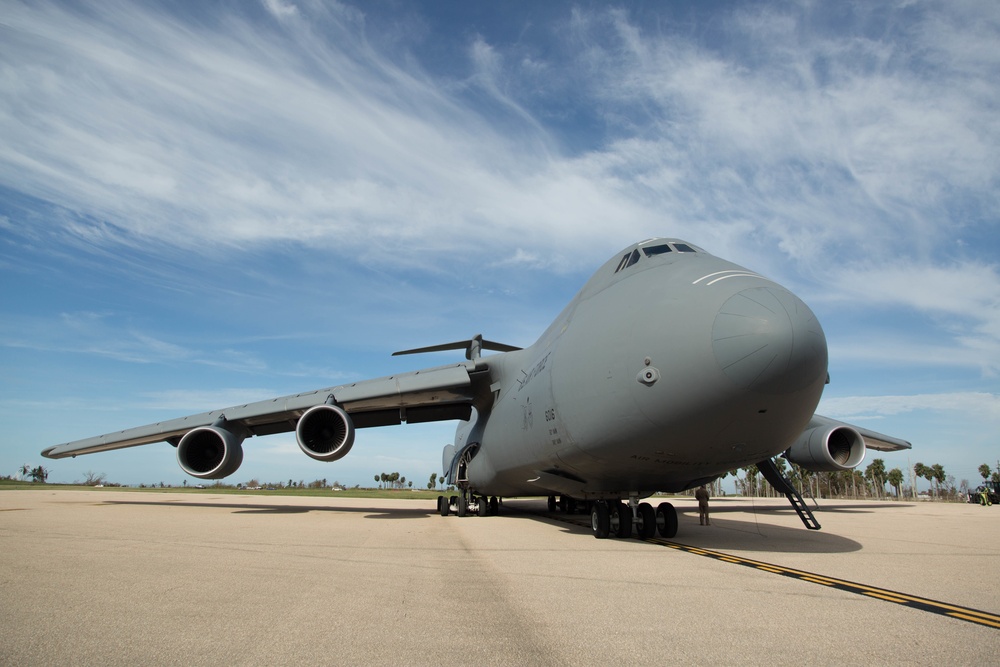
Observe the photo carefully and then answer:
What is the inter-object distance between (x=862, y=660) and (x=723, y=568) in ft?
10.6

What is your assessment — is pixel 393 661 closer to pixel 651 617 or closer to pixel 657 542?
pixel 651 617

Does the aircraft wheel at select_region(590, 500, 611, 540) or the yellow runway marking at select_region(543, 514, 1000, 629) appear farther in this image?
the aircraft wheel at select_region(590, 500, 611, 540)

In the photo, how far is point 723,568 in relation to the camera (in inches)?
235

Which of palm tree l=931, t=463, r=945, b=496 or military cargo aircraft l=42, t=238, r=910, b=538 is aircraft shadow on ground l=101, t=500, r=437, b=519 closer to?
military cargo aircraft l=42, t=238, r=910, b=538

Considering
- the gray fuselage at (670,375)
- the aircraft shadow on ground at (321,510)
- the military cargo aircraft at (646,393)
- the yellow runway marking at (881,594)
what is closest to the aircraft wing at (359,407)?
the military cargo aircraft at (646,393)

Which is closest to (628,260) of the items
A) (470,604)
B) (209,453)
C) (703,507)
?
(470,604)

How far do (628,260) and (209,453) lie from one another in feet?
39.5

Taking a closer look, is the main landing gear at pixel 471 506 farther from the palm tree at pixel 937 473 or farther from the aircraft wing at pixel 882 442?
the palm tree at pixel 937 473

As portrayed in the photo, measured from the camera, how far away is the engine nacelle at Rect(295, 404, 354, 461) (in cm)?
1230

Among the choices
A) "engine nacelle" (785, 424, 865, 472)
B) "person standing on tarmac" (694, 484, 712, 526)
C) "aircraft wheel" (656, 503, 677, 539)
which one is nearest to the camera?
"aircraft wheel" (656, 503, 677, 539)

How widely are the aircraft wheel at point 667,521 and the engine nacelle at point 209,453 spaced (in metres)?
10.4

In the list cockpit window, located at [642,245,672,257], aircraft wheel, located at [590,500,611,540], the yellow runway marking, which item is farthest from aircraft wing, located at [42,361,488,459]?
the yellow runway marking

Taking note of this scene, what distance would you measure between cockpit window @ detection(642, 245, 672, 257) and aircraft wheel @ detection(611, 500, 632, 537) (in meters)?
3.95

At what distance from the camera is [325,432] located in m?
13.0
